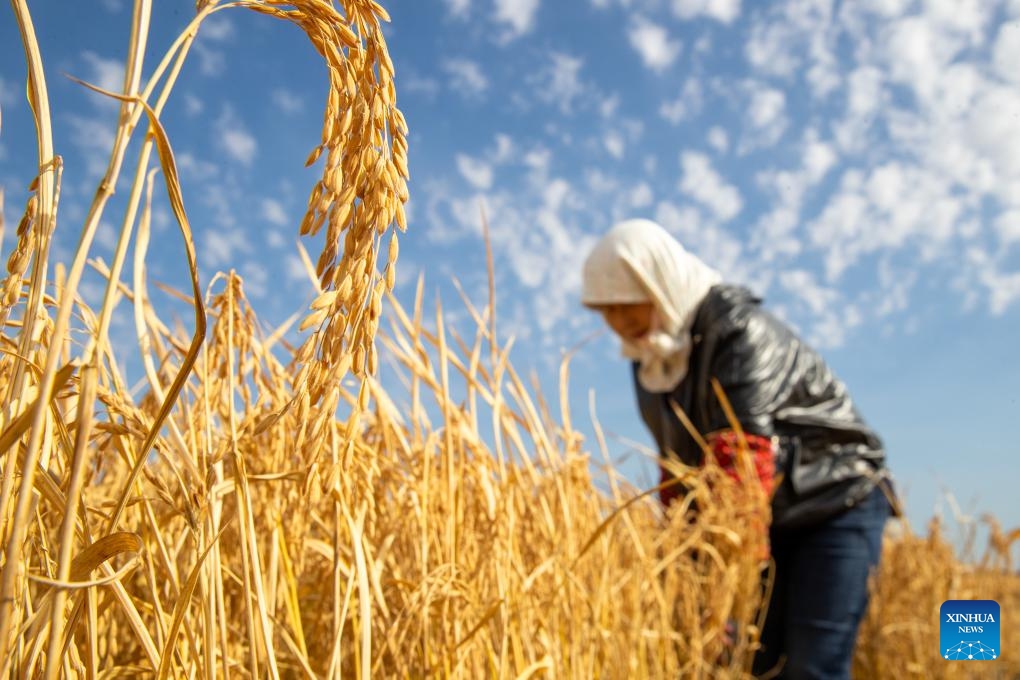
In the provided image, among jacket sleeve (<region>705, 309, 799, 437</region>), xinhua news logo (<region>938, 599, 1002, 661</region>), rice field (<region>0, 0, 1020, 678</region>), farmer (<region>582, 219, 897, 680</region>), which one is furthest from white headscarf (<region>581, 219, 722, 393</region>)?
xinhua news logo (<region>938, 599, 1002, 661</region>)

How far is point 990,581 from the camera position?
2.88 m

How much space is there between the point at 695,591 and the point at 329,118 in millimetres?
1297

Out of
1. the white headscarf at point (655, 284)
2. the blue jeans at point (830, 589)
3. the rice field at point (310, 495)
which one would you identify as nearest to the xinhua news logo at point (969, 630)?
the blue jeans at point (830, 589)

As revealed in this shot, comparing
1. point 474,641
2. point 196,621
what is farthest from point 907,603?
point 196,621

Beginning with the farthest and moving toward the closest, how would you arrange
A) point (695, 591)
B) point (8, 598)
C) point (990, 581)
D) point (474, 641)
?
point (990, 581), point (695, 591), point (474, 641), point (8, 598)

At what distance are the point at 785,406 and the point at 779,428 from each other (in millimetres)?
56

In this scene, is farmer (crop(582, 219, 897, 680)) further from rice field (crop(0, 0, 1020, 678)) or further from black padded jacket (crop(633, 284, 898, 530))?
rice field (crop(0, 0, 1020, 678))

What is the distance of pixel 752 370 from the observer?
1.63 metres

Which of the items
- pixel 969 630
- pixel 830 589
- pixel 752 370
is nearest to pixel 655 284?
pixel 752 370

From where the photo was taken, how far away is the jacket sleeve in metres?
1.61

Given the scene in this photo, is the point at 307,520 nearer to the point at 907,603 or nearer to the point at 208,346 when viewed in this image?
the point at 208,346

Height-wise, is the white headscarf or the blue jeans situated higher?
the white headscarf

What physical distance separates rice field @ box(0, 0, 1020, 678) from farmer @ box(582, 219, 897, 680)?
0.17 m

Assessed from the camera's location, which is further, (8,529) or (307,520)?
(307,520)
